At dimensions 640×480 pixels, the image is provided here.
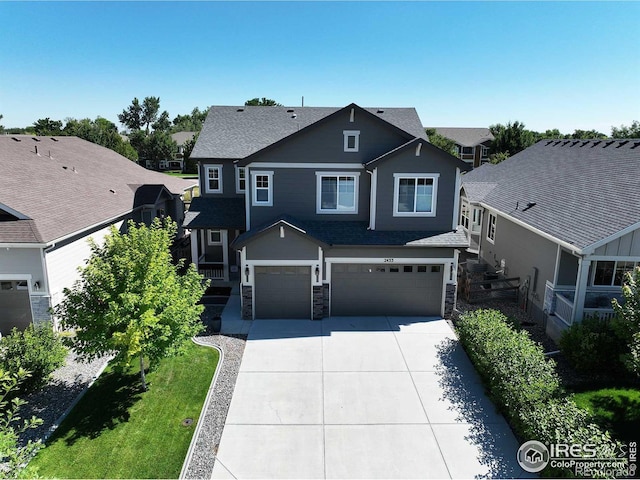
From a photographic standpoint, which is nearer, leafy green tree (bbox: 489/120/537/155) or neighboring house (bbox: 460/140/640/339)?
neighboring house (bbox: 460/140/640/339)

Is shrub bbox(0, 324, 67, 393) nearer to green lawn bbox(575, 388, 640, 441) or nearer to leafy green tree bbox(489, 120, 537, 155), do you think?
green lawn bbox(575, 388, 640, 441)

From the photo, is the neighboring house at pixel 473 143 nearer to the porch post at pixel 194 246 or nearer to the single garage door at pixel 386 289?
the single garage door at pixel 386 289

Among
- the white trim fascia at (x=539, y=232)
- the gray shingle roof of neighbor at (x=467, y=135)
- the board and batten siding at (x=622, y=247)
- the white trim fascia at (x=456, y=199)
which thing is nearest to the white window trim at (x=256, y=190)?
the white trim fascia at (x=456, y=199)

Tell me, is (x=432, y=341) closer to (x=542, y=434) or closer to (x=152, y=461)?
(x=542, y=434)

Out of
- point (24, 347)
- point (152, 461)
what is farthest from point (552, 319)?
point (24, 347)

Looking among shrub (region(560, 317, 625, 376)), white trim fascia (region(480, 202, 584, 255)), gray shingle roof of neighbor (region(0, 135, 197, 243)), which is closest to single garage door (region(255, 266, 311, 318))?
gray shingle roof of neighbor (region(0, 135, 197, 243))

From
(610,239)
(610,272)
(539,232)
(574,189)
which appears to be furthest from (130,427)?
(574,189)
